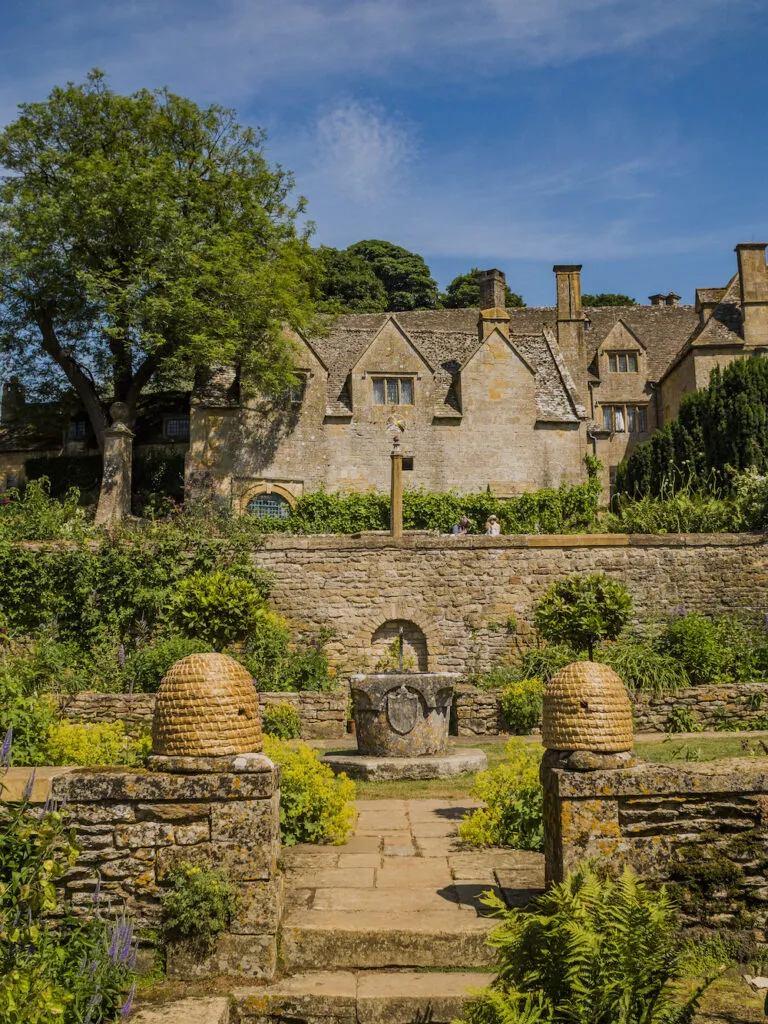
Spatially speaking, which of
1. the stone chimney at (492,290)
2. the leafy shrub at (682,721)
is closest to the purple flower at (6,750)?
the leafy shrub at (682,721)

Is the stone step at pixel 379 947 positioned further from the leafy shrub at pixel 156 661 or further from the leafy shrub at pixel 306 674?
the leafy shrub at pixel 306 674

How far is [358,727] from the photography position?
11500 millimetres

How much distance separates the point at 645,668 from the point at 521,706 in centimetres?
230

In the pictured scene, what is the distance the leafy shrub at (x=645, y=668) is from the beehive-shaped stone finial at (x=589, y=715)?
9.12 meters

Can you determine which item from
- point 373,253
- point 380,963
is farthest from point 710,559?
point 373,253

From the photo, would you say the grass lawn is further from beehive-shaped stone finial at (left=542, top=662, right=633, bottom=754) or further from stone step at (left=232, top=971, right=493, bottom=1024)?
stone step at (left=232, top=971, right=493, bottom=1024)

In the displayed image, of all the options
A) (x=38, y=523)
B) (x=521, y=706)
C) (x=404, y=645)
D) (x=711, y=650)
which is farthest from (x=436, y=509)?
(x=521, y=706)

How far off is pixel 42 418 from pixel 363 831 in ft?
89.2

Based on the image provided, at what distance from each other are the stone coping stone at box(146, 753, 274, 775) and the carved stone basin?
20.2 feet

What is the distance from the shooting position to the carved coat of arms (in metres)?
11.2

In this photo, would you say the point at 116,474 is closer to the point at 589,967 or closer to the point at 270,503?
the point at 270,503

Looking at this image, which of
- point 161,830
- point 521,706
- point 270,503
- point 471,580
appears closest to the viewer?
point 161,830

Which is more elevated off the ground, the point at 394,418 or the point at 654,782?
the point at 394,418

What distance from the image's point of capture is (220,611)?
15547 mm
